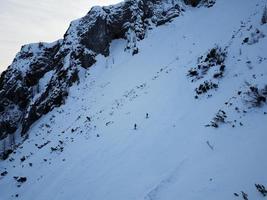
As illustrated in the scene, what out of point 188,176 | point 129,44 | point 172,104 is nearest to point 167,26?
point 129,44

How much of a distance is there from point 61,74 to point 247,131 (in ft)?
109

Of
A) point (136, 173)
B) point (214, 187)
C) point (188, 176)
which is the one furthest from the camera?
point (136, 173)

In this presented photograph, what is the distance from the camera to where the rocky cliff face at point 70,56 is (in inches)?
1489

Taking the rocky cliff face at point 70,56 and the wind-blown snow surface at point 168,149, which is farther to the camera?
the rocky cliff face at point 70,56

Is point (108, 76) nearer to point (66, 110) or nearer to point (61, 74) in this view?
point (66, 110)

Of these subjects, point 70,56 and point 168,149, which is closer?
point 168,149

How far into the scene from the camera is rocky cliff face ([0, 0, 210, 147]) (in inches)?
1489

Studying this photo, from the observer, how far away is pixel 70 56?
39719mm

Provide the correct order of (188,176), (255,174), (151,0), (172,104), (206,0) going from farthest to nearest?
(151,0) → (206,0) → (172,104) → (188,176) → (255,174)

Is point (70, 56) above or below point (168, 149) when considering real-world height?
above

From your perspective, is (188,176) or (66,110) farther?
(66,110)

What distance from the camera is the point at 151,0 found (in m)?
42.6

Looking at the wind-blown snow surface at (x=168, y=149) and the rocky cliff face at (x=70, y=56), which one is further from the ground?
the rocky cliff face at (x=70, y=56)

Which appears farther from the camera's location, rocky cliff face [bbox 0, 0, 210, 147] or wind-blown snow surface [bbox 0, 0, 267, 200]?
rocky cliff face [bbox 0, 0, 210, 147]
